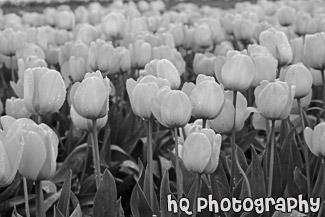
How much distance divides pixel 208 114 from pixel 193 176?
1.12 feet

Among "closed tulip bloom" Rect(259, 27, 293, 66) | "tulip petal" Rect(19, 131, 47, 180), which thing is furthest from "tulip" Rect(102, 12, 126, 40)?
"tulip petal" Rect(19, 131, 47, 180)

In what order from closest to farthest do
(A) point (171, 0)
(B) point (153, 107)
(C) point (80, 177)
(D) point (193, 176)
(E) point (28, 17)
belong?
(B) point (153, 107) → (D) point (193, 176) → (C) point (80, 177) → (E) point (28, 17) → (A) point (171, 0)

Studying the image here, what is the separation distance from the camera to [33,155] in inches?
56.3

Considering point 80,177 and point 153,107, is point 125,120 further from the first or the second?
point 153,107

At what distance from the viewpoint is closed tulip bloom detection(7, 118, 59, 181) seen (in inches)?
56.1

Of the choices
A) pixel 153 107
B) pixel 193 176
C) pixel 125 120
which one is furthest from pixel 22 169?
pixel 125 120

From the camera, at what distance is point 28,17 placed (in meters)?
5.32

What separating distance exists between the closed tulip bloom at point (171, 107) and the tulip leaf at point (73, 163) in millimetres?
971

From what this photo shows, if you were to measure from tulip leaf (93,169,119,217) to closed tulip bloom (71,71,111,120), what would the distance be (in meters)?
0.21

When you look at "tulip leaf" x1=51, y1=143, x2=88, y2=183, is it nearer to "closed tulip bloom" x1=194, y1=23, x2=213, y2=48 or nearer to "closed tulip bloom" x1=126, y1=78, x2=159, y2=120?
"closed tulip bloom" x1=126, y1=78, x2=159, y2=120

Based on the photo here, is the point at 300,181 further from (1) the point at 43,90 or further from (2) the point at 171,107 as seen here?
(1) the point at 43,90

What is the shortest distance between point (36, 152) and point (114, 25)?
2364 millimetres

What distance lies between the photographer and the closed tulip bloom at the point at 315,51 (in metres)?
2.28

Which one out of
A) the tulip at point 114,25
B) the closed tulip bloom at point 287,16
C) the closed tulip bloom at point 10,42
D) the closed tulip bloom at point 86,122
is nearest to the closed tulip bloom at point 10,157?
the closed tulip bloom at point 86,122
